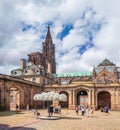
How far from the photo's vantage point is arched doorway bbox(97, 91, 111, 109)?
70.0m

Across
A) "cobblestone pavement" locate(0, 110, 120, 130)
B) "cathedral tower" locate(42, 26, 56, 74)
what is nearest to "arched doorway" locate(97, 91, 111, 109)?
"cobblestone pavement" locate(0, 110, 120, 130)

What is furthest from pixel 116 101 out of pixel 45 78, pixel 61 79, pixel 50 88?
pixel 61 79

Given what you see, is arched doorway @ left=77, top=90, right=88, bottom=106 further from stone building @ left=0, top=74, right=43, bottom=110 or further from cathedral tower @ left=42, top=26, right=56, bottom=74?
cathedral tower @ left=42, top=26, right=56, bottom=74

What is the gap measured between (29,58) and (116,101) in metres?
45.5

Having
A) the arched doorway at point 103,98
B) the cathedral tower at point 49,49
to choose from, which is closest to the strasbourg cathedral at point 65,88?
the arched doorway at point 103,98

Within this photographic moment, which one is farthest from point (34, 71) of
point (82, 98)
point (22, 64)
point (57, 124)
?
point (57, 124)

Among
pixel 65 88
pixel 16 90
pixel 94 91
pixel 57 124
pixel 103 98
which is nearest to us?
pixel 57 124

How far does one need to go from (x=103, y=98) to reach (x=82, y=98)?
6.58 m

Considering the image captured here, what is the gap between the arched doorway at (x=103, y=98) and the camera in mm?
70000

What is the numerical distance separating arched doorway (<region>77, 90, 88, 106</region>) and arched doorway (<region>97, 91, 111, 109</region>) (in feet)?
12.9

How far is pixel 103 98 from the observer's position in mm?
70938

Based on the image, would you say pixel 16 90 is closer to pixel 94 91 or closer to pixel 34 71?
pixel 34 71

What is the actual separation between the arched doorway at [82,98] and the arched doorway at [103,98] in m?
3.92

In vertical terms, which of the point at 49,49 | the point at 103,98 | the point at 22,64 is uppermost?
the point at 49,49
